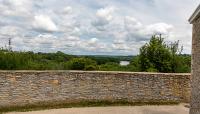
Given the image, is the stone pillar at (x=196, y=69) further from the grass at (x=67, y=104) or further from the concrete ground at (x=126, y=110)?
the grass at (x=67, y=104)

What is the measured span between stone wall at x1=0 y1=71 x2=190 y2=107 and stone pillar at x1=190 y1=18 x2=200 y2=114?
12.2ft

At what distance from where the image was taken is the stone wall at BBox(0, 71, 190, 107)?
17.6 metres

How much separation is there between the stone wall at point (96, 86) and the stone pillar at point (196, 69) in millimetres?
3707

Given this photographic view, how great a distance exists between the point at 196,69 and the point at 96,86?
5.29 m

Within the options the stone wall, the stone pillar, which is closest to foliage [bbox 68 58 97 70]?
the stone wall

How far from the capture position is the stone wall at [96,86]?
17.6m

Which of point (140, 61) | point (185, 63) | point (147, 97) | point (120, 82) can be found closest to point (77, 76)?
point (120, 82)

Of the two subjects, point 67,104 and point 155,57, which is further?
point 155,57

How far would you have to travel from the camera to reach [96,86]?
18438 millimetres

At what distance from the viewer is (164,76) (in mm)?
18703

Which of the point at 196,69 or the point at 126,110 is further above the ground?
the point at 196,69

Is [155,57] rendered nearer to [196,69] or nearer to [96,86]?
[96,86]

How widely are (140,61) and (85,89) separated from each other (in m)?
9.50

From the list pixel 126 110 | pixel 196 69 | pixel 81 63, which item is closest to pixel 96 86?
pixel 126 110
